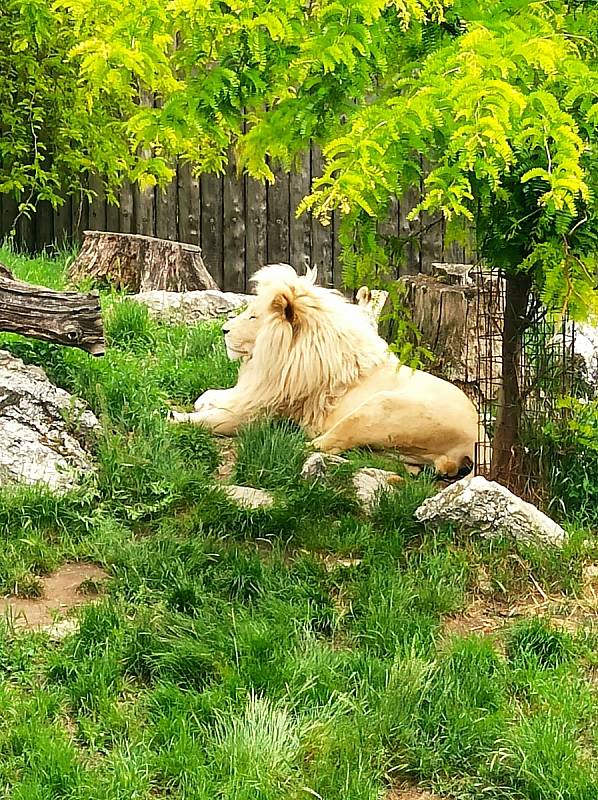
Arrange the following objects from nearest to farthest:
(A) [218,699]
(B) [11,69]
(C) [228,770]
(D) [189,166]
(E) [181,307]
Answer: (C) [228,770] < (A) [218,699] < (E) [181,307] < (B) [11,69] < (D) [189,166]

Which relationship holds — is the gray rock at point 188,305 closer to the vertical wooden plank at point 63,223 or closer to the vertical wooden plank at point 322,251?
the vertical wooden plank at point 322,251

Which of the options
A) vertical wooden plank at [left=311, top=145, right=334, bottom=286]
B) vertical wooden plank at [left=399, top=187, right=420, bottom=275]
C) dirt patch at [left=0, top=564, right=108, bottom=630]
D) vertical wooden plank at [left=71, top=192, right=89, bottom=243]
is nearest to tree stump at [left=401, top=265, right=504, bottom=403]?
dirt patch at [left=0, top=564, right=108, bottom=630]

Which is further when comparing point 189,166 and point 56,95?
point 189,166

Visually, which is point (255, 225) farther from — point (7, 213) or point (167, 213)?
point (7, 213)

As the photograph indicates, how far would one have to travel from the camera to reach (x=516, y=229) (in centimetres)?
429

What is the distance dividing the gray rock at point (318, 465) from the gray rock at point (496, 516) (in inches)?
31.5

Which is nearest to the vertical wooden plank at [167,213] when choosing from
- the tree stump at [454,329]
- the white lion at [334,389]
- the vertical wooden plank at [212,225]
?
the vertical wooden plank at [212,225]

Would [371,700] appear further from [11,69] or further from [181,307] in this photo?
[11,69]

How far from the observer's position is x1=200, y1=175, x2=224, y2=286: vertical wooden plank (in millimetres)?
10250

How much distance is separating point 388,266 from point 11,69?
6.09 metres

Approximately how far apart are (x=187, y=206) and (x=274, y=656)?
7.29 metres

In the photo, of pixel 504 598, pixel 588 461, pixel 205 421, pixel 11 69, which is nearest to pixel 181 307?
pixel 205 421

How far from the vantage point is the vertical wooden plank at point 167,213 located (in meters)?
10.3

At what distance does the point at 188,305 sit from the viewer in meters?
8.12
